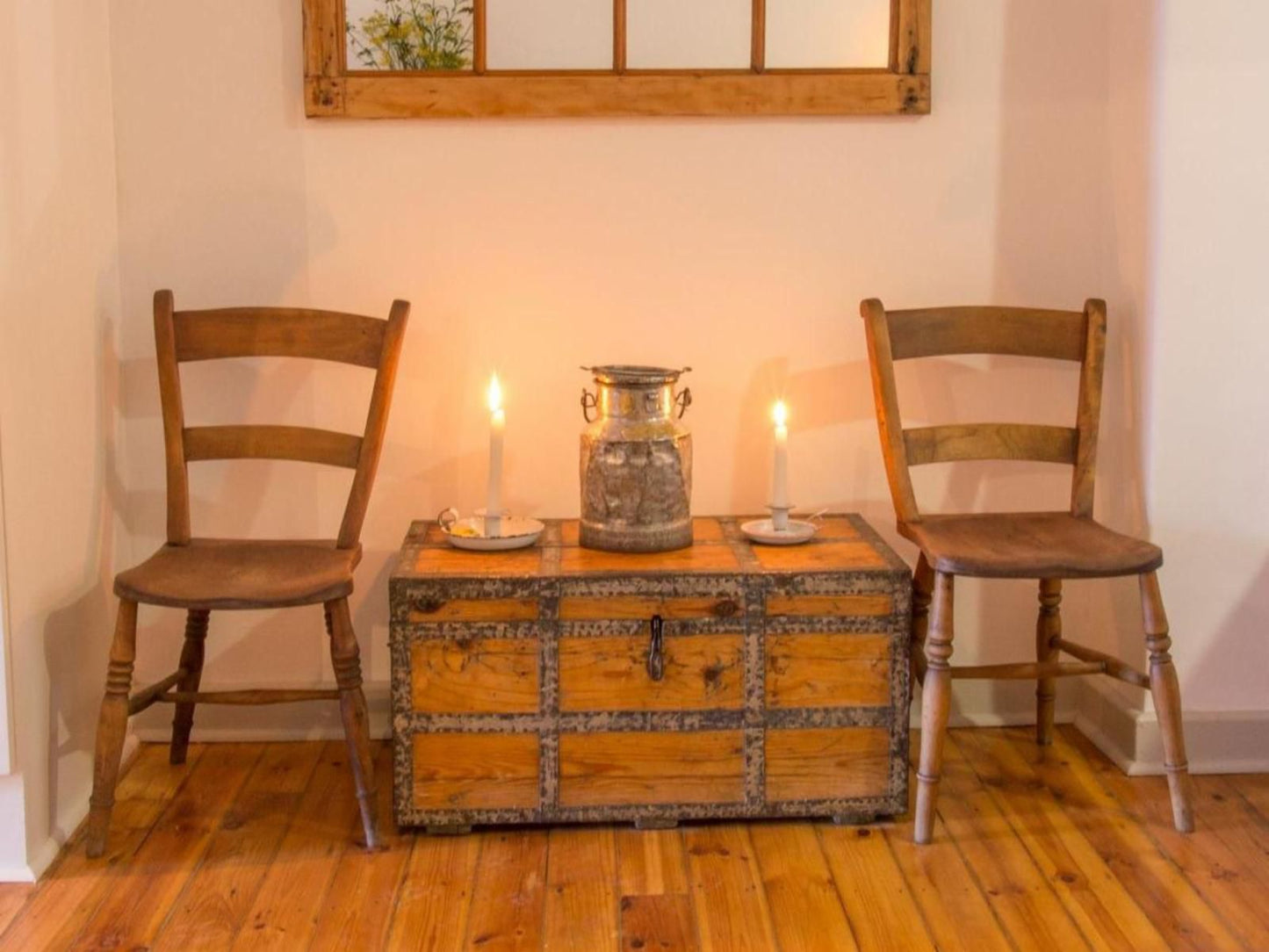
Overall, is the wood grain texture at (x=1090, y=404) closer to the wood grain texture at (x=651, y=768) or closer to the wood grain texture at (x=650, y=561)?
the wood grain texture at (x=650, y=561)

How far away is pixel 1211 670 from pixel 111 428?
2086 mm

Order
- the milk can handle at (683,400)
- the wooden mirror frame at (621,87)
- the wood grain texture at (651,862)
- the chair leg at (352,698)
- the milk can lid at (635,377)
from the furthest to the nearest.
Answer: the wooden mirror frame at (621,87)
the milk can handle at (683,400)
the milk can lid at (635,377)
the chair leg at (352,698)
the wood grain texture at (651,862)

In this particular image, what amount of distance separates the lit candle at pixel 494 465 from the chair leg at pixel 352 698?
12.3 inches

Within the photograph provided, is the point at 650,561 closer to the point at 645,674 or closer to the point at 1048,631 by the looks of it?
the point at 645,674

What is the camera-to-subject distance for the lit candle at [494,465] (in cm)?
268

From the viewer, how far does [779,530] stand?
277cm

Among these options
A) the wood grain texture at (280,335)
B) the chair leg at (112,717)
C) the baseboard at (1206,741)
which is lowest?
the baseboard at (1206,741)

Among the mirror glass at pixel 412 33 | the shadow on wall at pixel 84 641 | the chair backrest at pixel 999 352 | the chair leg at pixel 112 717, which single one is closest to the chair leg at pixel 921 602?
the chair backrest at pixel 999 352

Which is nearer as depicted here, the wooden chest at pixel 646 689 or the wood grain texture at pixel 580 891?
the wood grain texture at pixel 580 891

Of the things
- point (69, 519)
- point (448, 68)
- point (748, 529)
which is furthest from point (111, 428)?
point (748, 529)

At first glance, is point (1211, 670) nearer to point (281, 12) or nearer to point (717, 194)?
point (717, 194)

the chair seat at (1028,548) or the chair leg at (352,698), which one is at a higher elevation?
the chair seat at (1028,548)

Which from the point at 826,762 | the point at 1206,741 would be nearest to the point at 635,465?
the point at 826,762

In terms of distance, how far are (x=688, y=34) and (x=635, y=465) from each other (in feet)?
2.77
